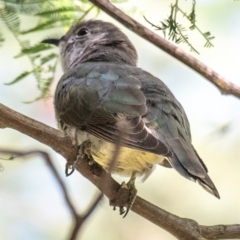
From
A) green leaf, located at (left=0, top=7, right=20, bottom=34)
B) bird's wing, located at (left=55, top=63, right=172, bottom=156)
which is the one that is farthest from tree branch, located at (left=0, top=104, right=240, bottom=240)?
green leaf, located at (left=0, top=7, right=20, bottom=34)

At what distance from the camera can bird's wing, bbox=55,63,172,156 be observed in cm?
164

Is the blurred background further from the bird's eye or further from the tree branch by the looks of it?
the tree branch

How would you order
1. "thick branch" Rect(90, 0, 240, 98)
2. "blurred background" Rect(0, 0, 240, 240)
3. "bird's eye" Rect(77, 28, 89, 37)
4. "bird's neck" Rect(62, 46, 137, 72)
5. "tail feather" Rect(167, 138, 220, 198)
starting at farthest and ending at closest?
"blurred background" Rect(0, 0, 240, 240) → "bird's eye" Rect(77, 28, 89, 37) → "bird's neck" Rect(62, 46, 137, 72) → "thick branch" Rect(90, 0, 240, 98) → "tail feather" Rect(167, 138, 220, 198)

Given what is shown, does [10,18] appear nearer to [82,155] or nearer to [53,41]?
[82,155]

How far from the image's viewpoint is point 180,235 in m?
1.76

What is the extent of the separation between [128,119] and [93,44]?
1050 mm

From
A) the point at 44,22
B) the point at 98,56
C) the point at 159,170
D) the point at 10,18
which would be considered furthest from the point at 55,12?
the point at 159,170

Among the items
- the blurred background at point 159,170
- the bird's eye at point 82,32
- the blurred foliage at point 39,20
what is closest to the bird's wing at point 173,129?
the blurred foliage at point 39,20

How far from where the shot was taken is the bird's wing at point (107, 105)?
164cm

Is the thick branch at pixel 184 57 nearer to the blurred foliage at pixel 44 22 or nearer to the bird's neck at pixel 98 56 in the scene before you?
the blurred foliage at pixel 44 22

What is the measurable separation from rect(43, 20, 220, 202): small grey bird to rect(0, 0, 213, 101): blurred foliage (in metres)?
0.13

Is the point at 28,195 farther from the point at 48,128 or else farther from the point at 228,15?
the point at 48,128

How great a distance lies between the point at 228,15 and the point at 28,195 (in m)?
1.65

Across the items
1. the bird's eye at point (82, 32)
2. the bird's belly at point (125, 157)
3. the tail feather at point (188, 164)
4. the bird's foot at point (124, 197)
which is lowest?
the bird's eye at point (82, 32)
